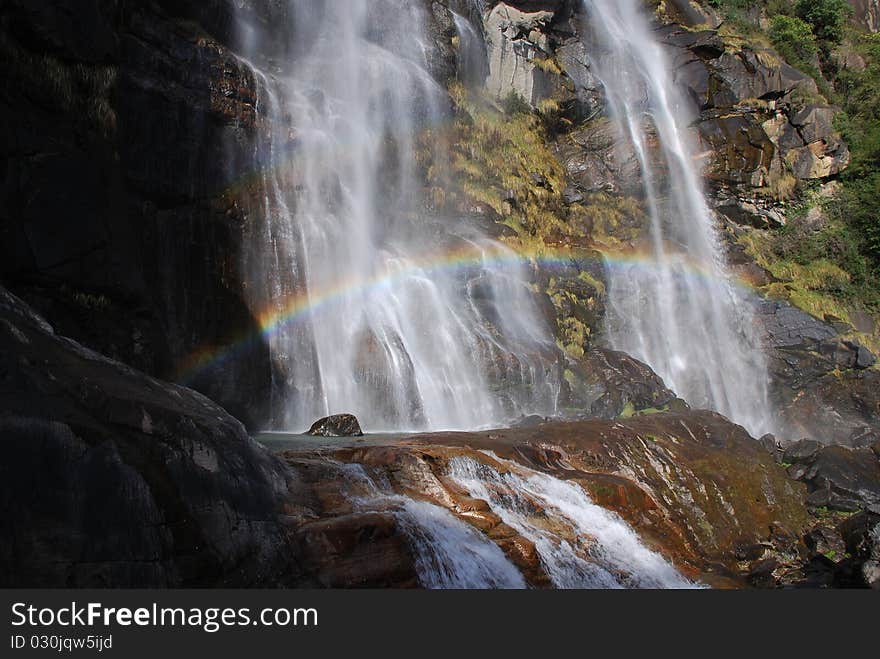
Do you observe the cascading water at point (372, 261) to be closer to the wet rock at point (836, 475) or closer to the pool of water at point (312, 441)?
the pool of water at point (312, 441)

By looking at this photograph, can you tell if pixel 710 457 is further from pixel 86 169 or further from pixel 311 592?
pixel 86 169

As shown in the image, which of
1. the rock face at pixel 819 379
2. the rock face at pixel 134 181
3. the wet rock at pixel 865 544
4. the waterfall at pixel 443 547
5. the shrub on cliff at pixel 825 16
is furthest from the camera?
the shrub on cliff at pixel 825 16

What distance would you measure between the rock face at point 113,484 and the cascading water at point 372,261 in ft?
30.2

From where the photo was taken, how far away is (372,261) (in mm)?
18688

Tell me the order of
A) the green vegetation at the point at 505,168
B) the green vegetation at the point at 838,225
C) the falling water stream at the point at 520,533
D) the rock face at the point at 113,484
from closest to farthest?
the rock face at the point at 113,484
the falling water stream at the point at 520,533
the green vegetation at the point at 505,168
the green vegetation at the point at 838,225

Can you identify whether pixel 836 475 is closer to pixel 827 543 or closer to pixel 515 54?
pixel 827 543

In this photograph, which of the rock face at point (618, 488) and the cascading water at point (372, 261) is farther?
the cascading water at point (372, 261)

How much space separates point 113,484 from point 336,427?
26.7 feet

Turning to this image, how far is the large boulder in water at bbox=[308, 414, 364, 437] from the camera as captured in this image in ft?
41.1

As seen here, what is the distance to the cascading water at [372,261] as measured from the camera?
15.8 metres

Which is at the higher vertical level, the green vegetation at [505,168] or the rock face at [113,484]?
the green vegetation at [505,168]

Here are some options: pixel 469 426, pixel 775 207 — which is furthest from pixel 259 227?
pixel 775 207

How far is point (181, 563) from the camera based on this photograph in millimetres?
4750

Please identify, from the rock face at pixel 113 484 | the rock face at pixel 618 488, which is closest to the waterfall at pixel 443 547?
the rock face at pixel 618 488
